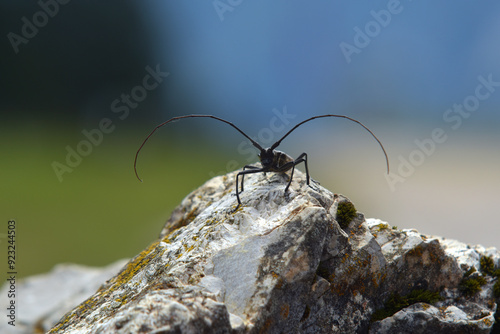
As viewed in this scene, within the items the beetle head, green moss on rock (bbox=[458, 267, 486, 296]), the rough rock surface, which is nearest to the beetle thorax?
the beetle head

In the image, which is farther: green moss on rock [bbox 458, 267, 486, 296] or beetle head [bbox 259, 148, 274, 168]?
beetle head [bbox 259, 148, 274, 168]

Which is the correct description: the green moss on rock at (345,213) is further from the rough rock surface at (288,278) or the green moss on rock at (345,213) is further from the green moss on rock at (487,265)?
the green moss on rock at (487,265)

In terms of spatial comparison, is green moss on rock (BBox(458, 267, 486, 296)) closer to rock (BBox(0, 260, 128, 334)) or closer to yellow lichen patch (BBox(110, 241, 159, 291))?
yellow lichen patch (BBox(110, 241, 159, 291))

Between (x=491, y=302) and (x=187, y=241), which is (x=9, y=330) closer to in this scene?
(x=187, y=241)

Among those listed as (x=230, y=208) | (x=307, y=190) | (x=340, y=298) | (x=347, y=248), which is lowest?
(x=340, y=298)

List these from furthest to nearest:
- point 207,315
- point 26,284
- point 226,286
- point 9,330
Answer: point 26,284
point 9,330
point 226,286
point 207,315

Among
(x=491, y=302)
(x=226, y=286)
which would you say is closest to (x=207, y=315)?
(x=226, y=286)

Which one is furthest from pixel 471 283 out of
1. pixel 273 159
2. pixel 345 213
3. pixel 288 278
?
pixel 273 159
